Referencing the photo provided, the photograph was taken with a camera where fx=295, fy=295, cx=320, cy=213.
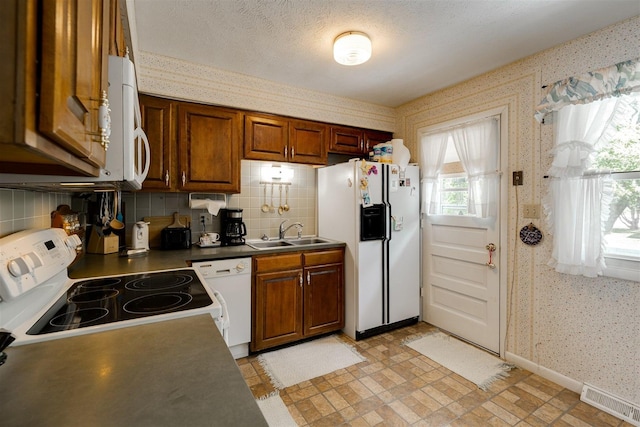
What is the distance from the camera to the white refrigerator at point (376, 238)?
2701 mm

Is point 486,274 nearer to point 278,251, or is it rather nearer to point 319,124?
point 278,251

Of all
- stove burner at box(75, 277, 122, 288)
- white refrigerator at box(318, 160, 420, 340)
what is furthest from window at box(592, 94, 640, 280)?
stove burner at box(75, 277, 122, 288)

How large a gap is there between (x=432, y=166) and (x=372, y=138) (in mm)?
749

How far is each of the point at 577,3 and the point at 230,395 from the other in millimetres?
2449

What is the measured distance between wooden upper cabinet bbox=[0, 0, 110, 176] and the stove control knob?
669 mm

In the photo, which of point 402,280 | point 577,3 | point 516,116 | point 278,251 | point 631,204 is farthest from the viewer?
point 402,280

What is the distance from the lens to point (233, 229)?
274 centimetres

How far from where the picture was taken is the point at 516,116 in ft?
7.54

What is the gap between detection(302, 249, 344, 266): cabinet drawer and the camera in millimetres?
2645

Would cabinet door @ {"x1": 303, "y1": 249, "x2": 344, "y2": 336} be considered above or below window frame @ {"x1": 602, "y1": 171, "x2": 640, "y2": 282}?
below

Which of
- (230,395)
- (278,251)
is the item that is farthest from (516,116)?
(230,395)

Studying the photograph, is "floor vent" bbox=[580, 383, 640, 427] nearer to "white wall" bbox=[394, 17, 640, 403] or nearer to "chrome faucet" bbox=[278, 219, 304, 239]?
"white wall" bbox=[394, 17, 640, 403]

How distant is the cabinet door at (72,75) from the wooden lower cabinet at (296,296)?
6.34ft

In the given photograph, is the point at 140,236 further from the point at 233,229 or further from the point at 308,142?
the point at 308,142
